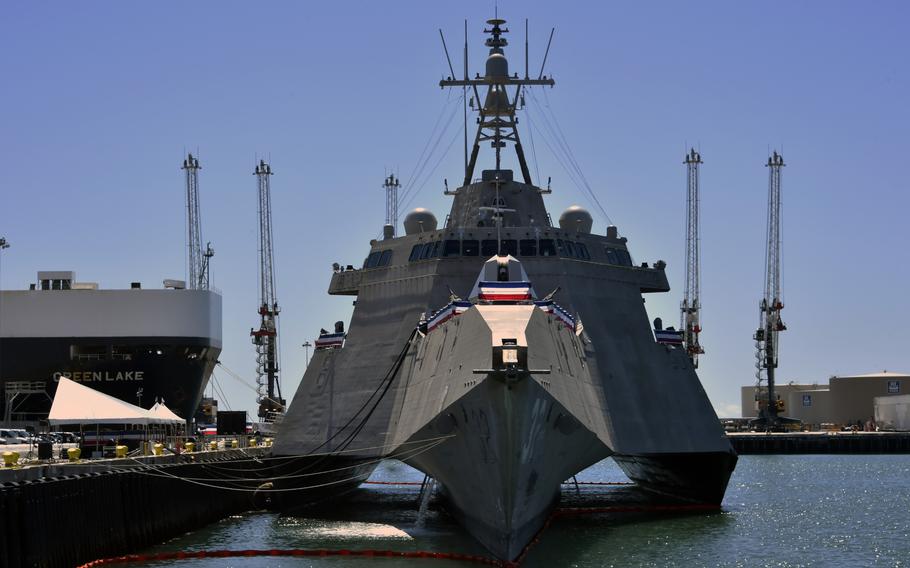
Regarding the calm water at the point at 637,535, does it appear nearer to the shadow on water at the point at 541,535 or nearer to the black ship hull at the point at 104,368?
the shadow on water at the point at 541,535

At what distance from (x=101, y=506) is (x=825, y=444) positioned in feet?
287

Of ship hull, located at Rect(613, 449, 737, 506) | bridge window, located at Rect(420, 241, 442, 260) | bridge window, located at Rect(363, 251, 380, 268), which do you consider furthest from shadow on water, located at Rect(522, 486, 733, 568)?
bridge window, located at Rect(363, 251, 380, 268)

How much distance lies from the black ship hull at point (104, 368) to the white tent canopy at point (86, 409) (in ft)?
105

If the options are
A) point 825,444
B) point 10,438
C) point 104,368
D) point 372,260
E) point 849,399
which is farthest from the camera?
point 849,399

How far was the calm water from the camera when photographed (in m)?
30.2

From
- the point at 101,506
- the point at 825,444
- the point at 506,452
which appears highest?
the point at 506,452

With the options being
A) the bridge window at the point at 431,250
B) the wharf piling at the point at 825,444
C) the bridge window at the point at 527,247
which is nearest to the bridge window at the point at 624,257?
the bridge window at the point at 527,247

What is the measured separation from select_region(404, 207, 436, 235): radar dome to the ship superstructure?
34.6 metres

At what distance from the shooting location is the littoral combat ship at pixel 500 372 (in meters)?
28.0

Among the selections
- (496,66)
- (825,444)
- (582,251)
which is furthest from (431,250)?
(825,444)

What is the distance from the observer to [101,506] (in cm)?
2930

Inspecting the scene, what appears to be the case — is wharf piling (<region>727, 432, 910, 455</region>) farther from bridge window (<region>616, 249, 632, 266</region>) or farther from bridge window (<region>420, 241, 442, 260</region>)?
bridge window (<region>420, 241, 442, 260</region>)

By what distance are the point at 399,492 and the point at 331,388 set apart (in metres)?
13.4

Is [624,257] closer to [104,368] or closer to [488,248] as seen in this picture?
[488,248]
